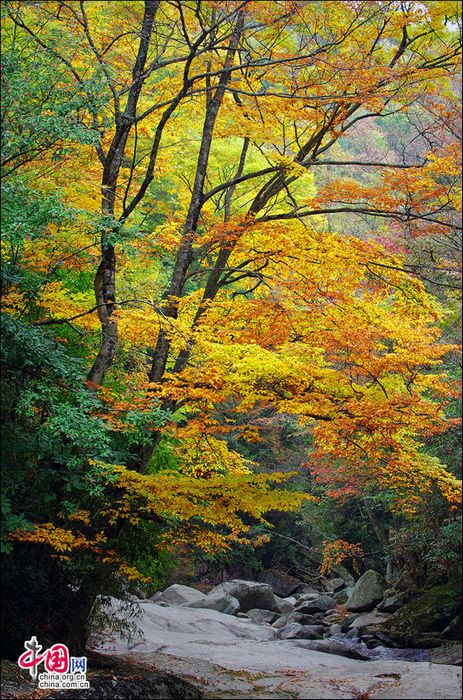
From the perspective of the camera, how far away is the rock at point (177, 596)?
65.1 feet

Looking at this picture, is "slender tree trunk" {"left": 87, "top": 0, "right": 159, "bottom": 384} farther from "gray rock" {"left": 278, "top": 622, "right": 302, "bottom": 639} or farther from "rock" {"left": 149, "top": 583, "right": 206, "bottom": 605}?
"rock" {"left": 149, "top": 583, "right": 206, "bottom": 605}

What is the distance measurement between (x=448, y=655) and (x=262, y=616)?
728 cm

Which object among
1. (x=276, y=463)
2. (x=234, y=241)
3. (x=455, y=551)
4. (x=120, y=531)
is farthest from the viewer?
(x=276, y=463)

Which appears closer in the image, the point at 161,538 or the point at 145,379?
the point at 161,538

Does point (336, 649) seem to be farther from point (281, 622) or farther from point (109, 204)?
point (109, 204)

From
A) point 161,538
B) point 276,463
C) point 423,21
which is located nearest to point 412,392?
point 161,538

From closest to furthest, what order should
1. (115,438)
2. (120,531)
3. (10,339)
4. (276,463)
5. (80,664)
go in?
1. (10,339)
2. (80,664)
3. (120,531)
4. (115,438)
5. (276,463)

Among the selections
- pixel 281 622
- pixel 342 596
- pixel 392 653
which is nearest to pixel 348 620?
pixel 281 622

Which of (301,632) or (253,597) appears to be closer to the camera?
(301,632)

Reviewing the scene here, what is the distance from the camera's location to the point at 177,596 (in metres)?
20.1

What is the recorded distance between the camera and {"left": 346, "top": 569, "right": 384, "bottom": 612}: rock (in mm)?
18172

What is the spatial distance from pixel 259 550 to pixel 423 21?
65.8 ft

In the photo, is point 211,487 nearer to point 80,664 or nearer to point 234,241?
point 80,664

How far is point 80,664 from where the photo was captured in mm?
8484
